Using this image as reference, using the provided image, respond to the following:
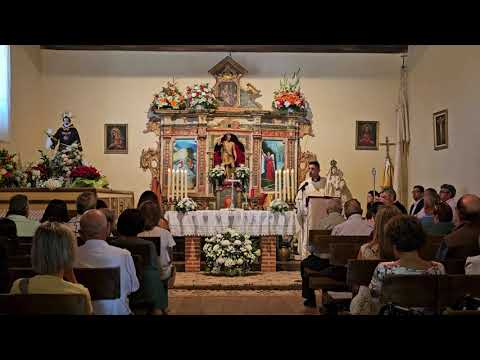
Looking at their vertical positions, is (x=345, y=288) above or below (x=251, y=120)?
below

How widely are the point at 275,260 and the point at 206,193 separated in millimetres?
3170

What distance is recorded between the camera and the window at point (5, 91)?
12977 mm

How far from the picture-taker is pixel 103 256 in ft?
→ 15.9

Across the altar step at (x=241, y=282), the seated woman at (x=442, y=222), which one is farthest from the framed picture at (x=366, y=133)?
the seated woman at (x=442, y=222)

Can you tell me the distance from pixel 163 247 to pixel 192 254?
5.03m

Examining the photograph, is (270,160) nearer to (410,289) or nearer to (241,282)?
(241,282)

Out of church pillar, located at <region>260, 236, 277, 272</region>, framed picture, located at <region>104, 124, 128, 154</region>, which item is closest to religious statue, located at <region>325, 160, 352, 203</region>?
church pillar, located at <region>260, 236, 277, 272</region>

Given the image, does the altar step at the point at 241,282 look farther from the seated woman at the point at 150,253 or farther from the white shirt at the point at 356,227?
the seated woman at the point at 150,253

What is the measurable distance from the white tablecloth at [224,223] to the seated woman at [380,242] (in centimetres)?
571

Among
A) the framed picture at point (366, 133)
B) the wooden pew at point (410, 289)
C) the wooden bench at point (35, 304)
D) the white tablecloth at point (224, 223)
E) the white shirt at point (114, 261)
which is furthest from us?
the framed picture at point (366, 133)
